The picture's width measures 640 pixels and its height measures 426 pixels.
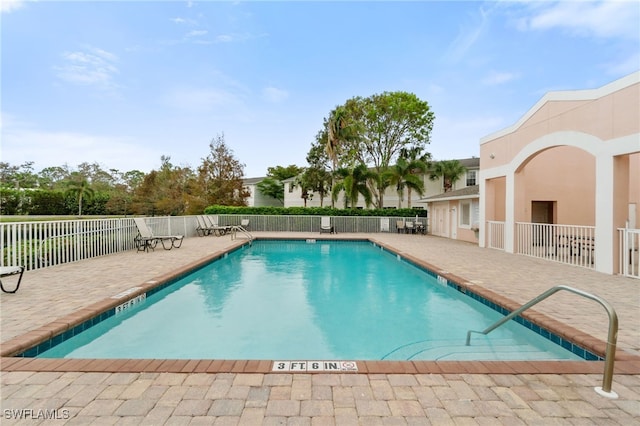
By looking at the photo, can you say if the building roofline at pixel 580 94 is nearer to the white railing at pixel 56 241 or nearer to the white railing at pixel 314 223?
the white railing at pixel 314 223

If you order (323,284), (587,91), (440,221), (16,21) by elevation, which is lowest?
(323,284)

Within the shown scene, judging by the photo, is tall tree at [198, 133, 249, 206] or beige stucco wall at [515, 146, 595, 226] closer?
beige stucco wall at [515, 146, 595, 226]

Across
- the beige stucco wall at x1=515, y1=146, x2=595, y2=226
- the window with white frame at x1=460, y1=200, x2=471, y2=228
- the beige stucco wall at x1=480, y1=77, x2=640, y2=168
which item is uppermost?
the beige stucco wall at x1=480, y1=77, x2=640, y2=168

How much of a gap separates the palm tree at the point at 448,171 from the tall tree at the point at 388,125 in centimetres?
220

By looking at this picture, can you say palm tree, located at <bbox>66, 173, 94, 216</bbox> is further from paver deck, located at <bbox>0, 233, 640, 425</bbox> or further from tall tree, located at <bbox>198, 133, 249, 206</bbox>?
paver deck, located at <bbox>0, 233, 640, 425</bbox>

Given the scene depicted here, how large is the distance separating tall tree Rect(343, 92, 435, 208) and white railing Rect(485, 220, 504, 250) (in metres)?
14.4

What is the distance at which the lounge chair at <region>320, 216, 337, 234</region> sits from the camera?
20359mm

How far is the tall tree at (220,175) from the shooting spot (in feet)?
92.2

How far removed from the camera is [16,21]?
924 centimetres

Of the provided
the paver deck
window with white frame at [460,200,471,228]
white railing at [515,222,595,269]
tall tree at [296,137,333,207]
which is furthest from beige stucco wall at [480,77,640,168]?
tall tree at [296,137,333,207]

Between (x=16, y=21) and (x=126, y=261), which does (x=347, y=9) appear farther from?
(x=126, y=261)

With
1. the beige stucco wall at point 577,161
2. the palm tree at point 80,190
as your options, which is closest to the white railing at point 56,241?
the beige stucco wall at point 577,161

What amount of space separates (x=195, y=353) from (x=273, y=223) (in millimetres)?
17640

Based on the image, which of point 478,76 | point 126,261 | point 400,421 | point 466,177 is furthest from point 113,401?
point 466,177
